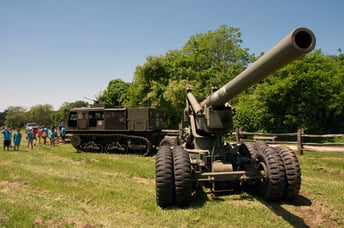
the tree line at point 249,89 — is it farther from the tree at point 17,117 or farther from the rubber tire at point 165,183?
the tree at point 17,117

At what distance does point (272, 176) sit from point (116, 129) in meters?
10.6

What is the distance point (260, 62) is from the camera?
4379mm

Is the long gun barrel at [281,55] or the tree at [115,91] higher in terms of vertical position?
the tree at [115,91]

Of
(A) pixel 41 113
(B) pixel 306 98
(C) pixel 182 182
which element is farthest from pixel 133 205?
(A) pixel 41 113

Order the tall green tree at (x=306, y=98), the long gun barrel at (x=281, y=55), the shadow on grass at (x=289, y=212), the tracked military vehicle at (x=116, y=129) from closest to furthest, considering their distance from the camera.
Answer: the long gun barrel at (x=281, y=55)
the shadow on grass at (x=289, y=212)
the tracked military vehicle at (x=116, y=129)
the tall green tree at (x=306, y=98)

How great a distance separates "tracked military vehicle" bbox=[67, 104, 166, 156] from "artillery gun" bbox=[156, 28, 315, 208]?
25.5ft

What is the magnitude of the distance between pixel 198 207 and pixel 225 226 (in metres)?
1.02

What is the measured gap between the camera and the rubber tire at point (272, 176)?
618cm

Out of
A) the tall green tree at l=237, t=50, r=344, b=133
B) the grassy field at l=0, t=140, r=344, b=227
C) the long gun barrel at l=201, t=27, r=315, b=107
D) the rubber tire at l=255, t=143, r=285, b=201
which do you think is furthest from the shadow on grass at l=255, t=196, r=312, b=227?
the tall green tree at l=237, t=50, r=344, b=133

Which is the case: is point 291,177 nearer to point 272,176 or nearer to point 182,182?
point 272,176

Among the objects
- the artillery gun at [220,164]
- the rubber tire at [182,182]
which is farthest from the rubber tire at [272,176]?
the rubber tire at [182,182]

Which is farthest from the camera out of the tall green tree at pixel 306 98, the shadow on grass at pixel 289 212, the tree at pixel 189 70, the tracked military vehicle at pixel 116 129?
the tree at pixel 189 70

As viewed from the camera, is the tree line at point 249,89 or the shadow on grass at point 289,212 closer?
the shadow on grass at point 289,212

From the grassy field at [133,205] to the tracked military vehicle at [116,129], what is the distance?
223 inches
